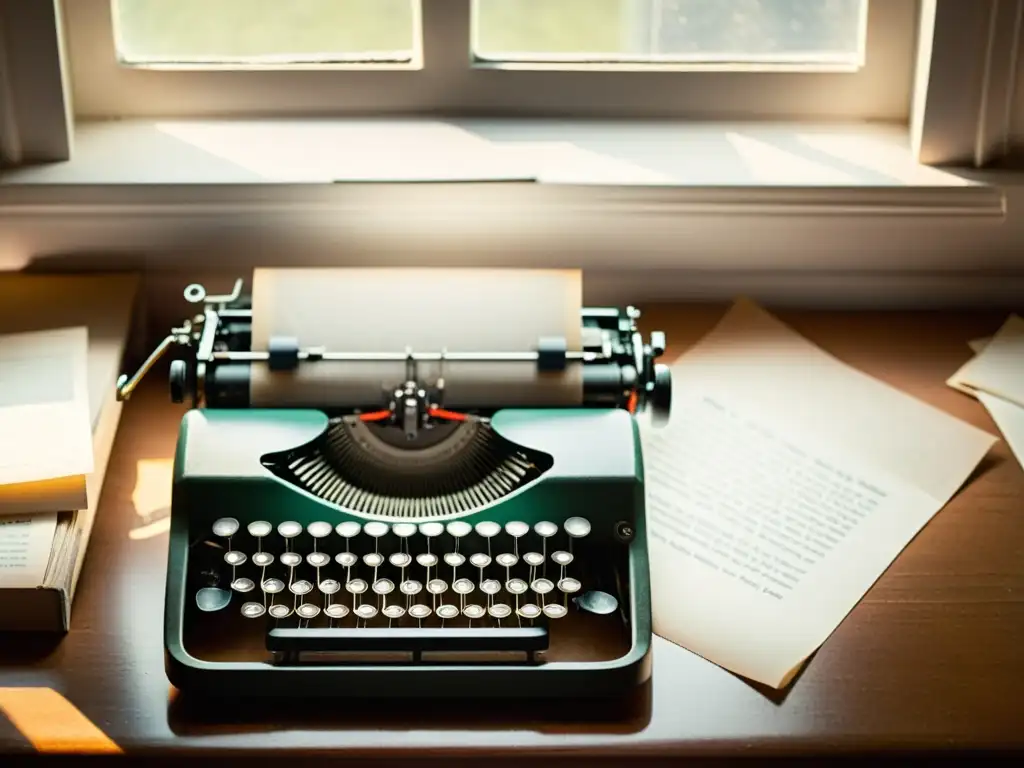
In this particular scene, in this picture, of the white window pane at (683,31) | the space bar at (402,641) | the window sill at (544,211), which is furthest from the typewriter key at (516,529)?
the white window pane at (683,31)

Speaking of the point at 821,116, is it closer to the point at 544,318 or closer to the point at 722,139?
the point at 722,139

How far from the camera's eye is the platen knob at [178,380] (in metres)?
1.19

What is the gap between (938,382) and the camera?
1.45 m

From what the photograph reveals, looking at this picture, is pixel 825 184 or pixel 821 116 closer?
pixel 825 184

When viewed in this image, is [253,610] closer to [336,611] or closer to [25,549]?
[336,611]

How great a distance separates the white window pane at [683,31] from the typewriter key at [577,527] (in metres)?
0.69

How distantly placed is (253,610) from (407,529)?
0.47ft

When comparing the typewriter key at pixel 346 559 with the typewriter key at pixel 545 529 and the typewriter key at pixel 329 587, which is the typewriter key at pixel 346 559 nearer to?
the typewriter key at pixel 329 587

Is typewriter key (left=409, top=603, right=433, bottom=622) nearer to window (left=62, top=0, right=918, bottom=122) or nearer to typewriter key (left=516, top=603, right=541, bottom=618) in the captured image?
typewriter key (left=516, top=603, right=541, bottom=618)

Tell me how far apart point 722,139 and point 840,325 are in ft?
0.86

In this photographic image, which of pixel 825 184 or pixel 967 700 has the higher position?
pixel 825 184

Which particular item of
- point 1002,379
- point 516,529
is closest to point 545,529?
point 516,529

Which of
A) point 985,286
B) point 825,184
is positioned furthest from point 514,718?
point 985,286

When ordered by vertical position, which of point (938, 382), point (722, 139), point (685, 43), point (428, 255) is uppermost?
point (685, 43)
